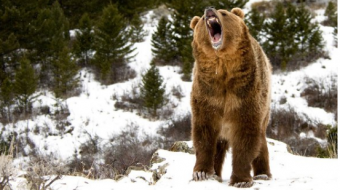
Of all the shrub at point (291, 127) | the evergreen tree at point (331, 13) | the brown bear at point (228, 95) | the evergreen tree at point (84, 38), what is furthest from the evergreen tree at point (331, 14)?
the brown bear at point (228, 95)

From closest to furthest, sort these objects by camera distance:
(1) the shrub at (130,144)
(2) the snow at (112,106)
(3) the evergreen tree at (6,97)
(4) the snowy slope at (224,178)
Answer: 1. (4) the snowy slope at (224,178)
2. (1) the shrub at (130,144)
3. (2) the snow at (112,106)
4. (3) the evergreen tree at (6,97)

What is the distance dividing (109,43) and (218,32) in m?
20.9

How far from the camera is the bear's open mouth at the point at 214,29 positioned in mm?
3100

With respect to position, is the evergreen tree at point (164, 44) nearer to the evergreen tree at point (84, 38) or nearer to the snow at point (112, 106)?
the snow at point (112, 106)

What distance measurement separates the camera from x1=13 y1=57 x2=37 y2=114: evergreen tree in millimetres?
19703

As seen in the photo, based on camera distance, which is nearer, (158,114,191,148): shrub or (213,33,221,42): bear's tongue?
(213,33,221,42): bear's tongue

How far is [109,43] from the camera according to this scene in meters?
23.6

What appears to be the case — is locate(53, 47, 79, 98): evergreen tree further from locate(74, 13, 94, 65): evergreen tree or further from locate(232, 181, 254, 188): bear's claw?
locate(232, 181, 254, 188): bear's claw

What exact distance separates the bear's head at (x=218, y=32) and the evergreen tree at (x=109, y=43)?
2050cm

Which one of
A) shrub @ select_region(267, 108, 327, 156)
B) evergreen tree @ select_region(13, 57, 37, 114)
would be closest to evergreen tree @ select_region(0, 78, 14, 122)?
evergreen tree @ select_region(13, 57, 37, 114)

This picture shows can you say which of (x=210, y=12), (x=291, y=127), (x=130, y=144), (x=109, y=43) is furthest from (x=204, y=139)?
(x=109, y=43)

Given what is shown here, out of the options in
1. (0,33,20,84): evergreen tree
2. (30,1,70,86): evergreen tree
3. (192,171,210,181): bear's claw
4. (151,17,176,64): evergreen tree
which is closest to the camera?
(192,171,210,181): bear's claw

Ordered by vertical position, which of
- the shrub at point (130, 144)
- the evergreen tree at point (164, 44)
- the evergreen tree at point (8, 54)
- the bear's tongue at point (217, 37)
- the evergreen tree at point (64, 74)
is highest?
the evergreen tree at point (164, 44)

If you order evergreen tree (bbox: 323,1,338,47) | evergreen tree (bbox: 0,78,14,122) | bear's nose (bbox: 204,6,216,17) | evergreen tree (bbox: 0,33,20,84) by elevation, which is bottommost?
bear's nose (bbox: 204,6,216,17)
